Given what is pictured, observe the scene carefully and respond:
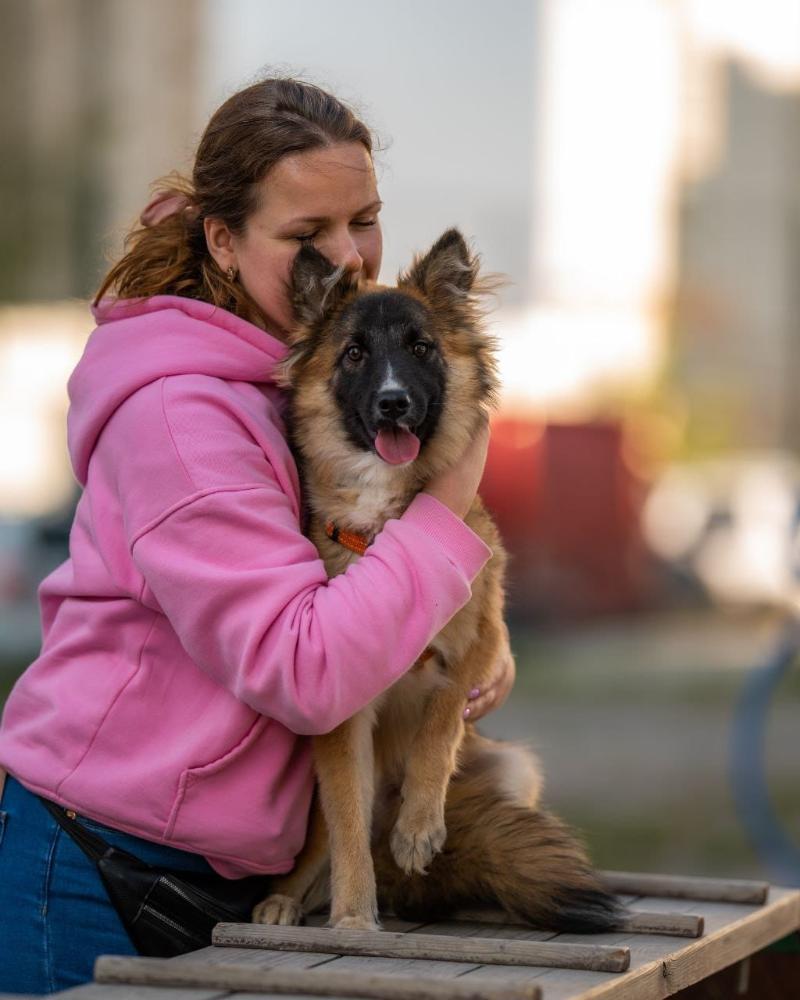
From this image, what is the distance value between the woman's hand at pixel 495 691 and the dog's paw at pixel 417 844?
29cm

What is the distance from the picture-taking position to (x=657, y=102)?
36281 millimetres

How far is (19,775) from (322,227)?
1234 mm

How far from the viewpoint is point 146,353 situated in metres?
3.23

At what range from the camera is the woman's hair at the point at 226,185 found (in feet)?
11.0

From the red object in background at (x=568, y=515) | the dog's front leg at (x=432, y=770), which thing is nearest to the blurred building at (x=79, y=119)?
the red object in background at (x=568, y=515)

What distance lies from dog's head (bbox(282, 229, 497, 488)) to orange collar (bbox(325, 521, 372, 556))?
157 millimetres

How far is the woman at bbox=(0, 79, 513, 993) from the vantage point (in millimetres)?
3002

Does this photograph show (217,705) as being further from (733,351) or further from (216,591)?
(733,351)

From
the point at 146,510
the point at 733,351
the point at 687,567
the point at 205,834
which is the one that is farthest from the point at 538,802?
the point at 733,351

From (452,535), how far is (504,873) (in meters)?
0.71

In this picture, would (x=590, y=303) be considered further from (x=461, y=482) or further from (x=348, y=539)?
(x=461, y=482)

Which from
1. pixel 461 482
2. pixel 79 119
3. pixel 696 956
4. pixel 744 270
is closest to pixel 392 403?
pixel 461 482

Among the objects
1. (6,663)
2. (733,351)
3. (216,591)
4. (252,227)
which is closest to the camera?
(216,591)

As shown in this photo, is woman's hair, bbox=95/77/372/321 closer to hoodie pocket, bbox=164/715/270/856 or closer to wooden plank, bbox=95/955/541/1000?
hoodie pocket, bbox=164/715/270/856
